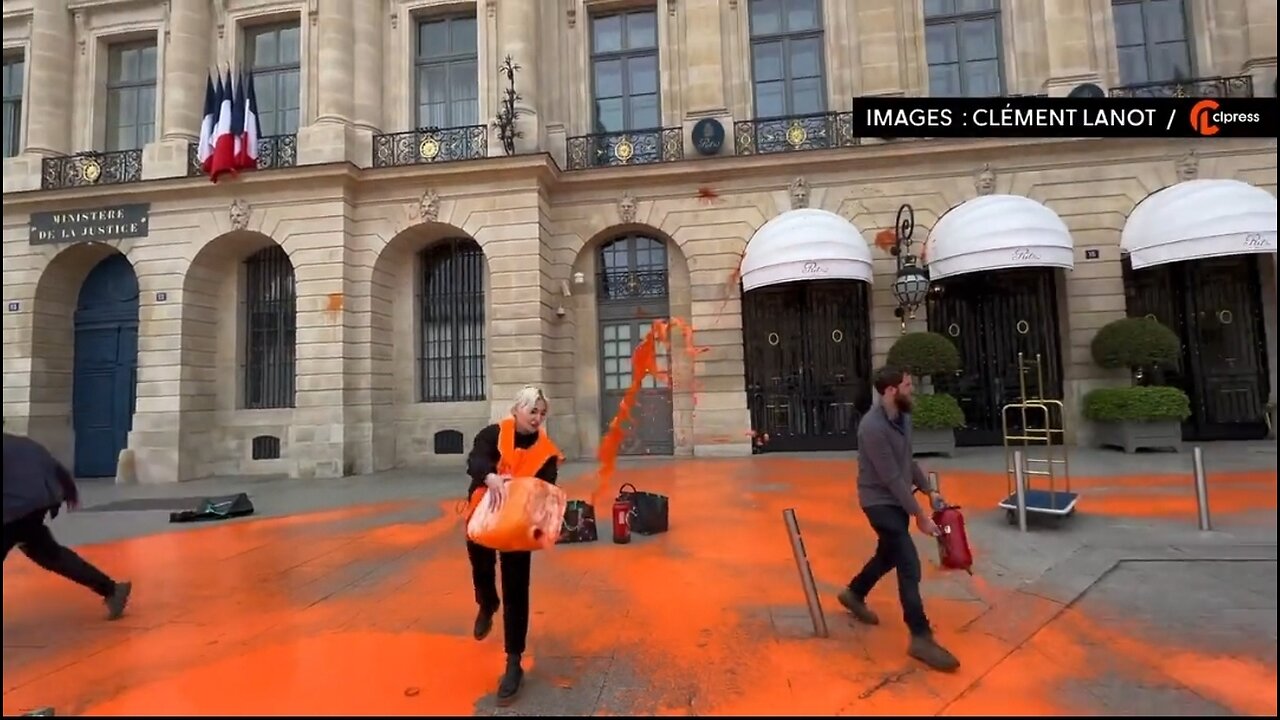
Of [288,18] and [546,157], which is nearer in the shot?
[546,157]

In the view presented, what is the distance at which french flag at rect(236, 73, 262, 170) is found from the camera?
15648mm

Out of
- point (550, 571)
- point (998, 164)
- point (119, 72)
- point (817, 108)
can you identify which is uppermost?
point (119, 72)

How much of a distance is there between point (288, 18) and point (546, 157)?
27.0 feet

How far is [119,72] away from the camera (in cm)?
1834

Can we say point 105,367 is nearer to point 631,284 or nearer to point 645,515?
point 631,284

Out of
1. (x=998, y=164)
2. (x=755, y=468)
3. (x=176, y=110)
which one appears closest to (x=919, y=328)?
(x=998, y=164)

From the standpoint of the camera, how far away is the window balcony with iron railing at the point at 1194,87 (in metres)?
14.6

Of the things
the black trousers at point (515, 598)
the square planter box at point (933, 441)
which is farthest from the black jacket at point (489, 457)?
the square planter box at point (933, 441)

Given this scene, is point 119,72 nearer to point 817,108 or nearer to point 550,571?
point 817,108

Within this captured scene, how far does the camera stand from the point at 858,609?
16.4ft

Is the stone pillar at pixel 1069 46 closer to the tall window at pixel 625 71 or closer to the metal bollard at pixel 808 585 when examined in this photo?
the tall window at pixel 625 71

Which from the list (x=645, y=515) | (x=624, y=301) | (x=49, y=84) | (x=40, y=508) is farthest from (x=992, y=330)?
(x=49, y=84)

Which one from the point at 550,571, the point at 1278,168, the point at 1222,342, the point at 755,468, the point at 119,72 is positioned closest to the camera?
the point at 1278,168

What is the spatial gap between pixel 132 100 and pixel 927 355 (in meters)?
20.8
